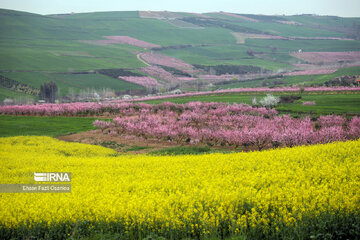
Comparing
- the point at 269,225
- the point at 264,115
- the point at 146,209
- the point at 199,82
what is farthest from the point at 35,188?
the point at 199,82

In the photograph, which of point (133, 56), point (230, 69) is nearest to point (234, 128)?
point (230, 69)

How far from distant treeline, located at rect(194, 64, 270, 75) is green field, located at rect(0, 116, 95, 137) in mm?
83739

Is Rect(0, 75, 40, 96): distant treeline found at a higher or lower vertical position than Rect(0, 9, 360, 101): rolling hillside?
lower

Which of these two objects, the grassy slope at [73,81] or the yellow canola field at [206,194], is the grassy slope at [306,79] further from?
the yellow canola field at [206,194]

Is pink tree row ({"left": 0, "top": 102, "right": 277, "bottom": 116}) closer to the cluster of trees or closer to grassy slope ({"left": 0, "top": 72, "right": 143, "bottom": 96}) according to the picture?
the cluster of trees

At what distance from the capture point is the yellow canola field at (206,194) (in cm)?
1052

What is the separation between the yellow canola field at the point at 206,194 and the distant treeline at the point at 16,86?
2673 inches

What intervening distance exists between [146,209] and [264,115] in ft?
94.9

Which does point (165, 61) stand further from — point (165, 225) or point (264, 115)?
point (165, 225)

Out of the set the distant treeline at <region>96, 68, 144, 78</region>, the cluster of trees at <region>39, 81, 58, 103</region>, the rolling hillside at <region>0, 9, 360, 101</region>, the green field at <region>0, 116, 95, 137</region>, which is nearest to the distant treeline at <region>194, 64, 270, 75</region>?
the rolling hillside at <region>0, 9, 360, 101</region>

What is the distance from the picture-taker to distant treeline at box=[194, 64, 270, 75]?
126m

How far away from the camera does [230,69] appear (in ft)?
426

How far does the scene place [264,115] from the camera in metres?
37.9

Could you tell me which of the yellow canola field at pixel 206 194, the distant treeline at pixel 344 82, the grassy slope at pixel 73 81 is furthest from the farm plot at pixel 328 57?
the yellow canola field at pixel 206 194
